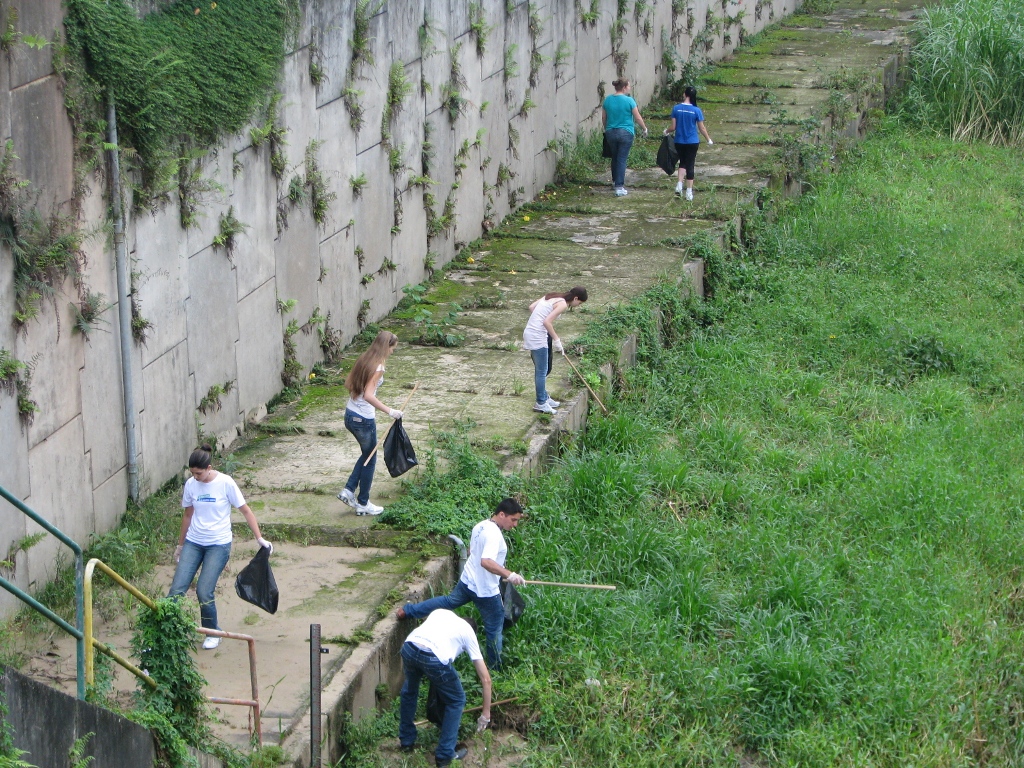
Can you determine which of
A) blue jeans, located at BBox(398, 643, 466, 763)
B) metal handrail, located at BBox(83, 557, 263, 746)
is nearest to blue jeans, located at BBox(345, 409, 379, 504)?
blue jeans, located at BBox(398, 643, 466, 763)

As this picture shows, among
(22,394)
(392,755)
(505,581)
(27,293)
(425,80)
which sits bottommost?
(392,755)

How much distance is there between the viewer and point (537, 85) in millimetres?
15695

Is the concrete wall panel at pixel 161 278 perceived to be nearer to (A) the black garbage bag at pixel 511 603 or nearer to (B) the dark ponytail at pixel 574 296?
(B) the dark ponytail at pixel 574 296

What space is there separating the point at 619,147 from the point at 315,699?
35.2ft

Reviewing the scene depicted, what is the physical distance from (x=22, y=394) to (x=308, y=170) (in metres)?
4.02

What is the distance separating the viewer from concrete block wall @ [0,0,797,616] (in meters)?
7.68

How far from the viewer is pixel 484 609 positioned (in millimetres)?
7789

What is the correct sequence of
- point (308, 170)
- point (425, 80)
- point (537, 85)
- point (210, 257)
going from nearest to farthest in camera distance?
point (210, 257), point (308, 170), point (425, 80), point (537, 85)

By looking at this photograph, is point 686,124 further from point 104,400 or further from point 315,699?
point 315,699

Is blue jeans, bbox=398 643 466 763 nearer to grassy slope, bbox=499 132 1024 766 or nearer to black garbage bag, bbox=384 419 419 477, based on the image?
grassy slope, bbox=499 132 1024 766

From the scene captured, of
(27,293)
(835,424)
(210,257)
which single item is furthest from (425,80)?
(27,293)

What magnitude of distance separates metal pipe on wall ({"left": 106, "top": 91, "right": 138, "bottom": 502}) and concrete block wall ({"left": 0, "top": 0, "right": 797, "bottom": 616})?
0.07 m

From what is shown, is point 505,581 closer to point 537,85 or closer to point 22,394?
point 22,394

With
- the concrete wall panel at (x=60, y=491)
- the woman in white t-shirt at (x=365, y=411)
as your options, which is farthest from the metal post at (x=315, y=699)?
Result: the woman in white t-shirt at (x=365, y=411)
